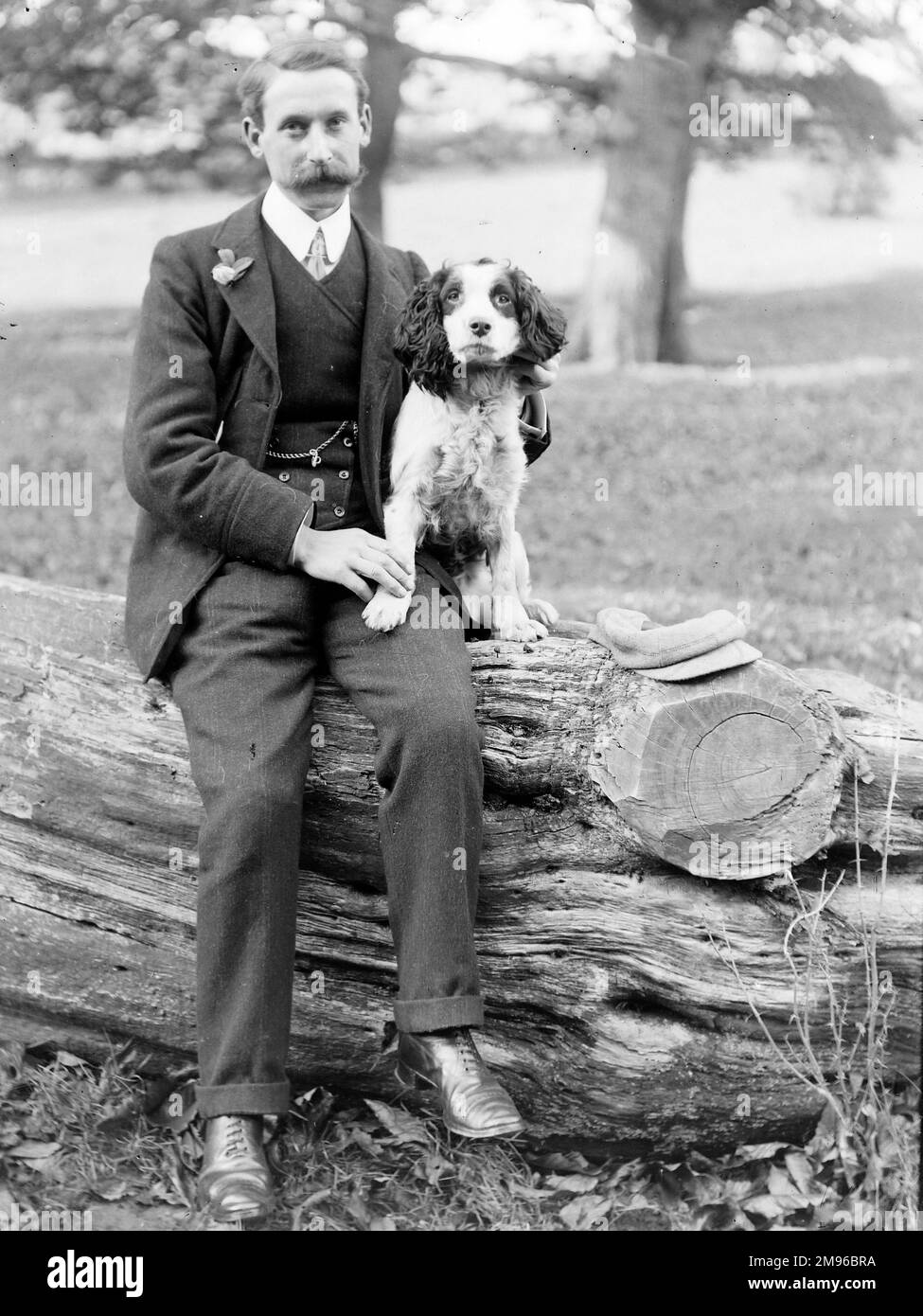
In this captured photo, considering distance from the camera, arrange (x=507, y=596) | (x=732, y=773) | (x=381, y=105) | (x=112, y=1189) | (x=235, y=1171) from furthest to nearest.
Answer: (x=381, y=105) < (x=507, y=596) < (x=112, y=1189) < (x=732, y=773) < (x=235, y=1171)

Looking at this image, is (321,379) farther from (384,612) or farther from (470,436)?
(384,612)

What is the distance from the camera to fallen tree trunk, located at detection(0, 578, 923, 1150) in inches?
132

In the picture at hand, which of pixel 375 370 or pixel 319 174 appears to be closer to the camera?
pixel 319 174

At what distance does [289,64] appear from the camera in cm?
355

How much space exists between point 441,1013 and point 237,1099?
1.72ft

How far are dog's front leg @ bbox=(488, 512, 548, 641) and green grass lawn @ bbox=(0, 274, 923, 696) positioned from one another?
8.30 ft

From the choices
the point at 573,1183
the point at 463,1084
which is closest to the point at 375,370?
the point at 463,1084

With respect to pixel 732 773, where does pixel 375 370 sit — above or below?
above

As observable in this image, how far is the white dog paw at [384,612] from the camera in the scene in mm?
3475

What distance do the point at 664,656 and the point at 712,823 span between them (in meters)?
0.45

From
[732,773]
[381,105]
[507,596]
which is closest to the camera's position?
[732,773]

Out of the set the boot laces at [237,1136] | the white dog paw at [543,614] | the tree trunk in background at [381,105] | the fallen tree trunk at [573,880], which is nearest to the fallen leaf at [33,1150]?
the fallen tree trunk at [573,880]

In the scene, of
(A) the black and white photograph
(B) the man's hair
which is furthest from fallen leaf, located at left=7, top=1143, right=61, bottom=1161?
(B) the man's hair
